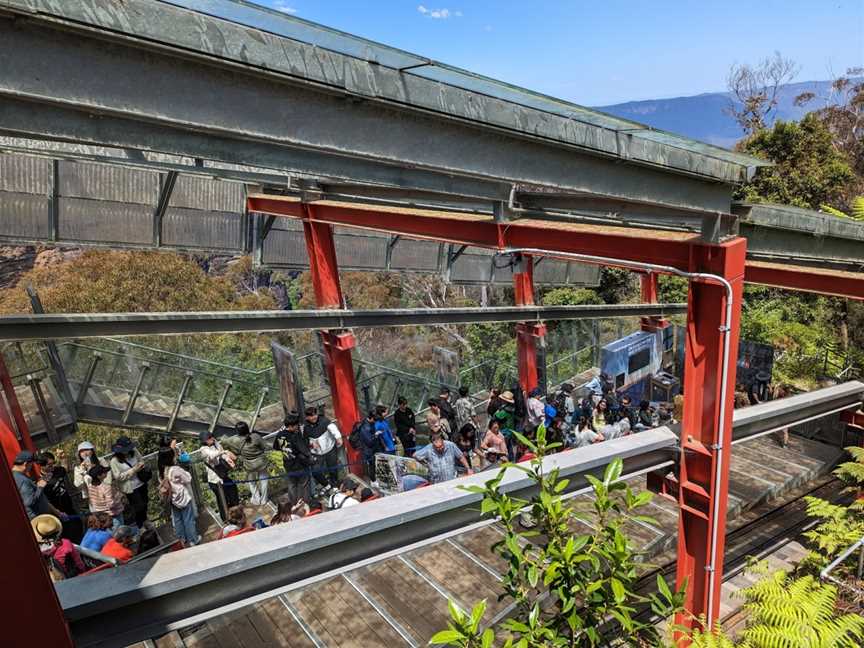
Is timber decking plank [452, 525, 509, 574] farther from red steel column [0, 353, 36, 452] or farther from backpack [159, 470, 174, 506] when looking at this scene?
red steel column [0, 353, 36, 452]

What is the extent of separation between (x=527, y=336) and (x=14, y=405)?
9529 mm

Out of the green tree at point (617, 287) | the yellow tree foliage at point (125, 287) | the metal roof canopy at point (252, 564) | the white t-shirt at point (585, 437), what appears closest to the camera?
the metal roof canopy at point (252, 564)

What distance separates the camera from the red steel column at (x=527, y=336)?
41.3 ft

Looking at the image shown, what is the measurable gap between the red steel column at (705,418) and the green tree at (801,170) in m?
19.4

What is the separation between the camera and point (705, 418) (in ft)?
17.1

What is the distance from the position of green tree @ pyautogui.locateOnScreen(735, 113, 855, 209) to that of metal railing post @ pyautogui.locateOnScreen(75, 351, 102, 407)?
22210 millimetres

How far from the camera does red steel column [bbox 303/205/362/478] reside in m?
10.3

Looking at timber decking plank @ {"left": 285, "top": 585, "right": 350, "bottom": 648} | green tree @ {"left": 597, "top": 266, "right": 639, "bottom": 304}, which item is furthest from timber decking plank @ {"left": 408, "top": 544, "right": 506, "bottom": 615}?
green tree @ {"left": 597, "top": 266, "right": 639, "bottom": 304}

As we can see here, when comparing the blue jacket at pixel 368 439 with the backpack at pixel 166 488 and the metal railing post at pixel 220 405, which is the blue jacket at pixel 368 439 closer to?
the backpack at pixel 166 488

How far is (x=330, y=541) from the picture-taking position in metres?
2.75

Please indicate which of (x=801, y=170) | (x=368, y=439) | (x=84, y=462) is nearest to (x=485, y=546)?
(x=368, y=439)

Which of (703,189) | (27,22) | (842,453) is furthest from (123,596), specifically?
(842,453)

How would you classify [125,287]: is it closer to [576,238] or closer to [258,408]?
[258,408]

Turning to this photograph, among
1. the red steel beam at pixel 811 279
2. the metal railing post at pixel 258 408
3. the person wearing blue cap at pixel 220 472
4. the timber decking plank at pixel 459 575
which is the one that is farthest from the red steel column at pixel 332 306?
the red steel beam at pixel 811 279
